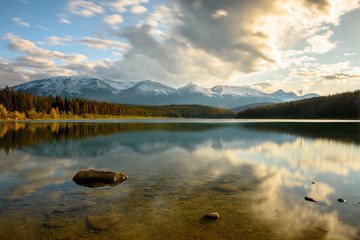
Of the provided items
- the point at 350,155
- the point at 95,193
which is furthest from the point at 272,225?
the point at 350,155

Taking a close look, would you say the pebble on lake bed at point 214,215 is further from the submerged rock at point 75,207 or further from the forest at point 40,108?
the forest at point 40,108

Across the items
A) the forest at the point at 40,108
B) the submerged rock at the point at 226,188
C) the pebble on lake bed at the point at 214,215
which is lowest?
the submerged rock at the point at 226,188

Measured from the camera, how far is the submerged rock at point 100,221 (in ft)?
28.0

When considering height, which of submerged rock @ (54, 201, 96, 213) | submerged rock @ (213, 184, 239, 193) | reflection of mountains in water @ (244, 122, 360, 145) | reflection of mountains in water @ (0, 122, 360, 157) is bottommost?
reflection of mountains in water @ (0, 122, 360, 157)

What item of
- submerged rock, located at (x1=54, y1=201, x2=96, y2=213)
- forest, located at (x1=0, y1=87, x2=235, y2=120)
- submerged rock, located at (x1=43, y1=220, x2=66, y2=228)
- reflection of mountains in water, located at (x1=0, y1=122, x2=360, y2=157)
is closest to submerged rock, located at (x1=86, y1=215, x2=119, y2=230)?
submerged rock, located at (x1=43, y1=220, x2=66, y2=228)

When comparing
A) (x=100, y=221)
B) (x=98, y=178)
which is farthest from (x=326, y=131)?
(x=100, y=221)

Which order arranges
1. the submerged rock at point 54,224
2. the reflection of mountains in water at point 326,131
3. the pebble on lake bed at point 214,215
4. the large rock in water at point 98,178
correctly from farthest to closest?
1. the reflection of mountains in water at point 326,131
2. the large rock in water at point 98,178
3. the pebble on lake bed at point 214,215
4. the submerged rock at point 54,224

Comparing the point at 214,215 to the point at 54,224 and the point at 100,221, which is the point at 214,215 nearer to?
the point at 100,221

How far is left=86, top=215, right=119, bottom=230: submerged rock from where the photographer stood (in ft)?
28.0

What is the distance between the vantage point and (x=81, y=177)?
14977 mm

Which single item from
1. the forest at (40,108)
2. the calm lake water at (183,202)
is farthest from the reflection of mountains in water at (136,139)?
the forest at (40,108)

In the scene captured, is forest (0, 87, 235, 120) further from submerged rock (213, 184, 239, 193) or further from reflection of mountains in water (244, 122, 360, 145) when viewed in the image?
submerged rock (213, 184, 239, 193)

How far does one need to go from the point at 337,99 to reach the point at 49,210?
237900 millimetres

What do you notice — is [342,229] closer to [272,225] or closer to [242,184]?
[272,225]
